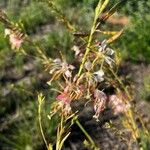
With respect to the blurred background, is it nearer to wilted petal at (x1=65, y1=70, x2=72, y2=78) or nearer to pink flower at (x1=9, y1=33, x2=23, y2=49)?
pink flower at (x1=9, y1=33, x2=23, y2=49)

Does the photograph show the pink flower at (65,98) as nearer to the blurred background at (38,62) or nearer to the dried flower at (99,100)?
the dried flower at (99,100)

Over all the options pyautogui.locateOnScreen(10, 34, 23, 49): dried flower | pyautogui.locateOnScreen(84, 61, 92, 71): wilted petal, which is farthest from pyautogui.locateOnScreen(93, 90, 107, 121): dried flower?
pyautogui.locateOnScreen(10, 34, 23, 49): dried flower

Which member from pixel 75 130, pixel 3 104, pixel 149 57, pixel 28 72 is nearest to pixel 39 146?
pixel 75 130

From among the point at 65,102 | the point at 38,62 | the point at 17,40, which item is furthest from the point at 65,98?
the point at 38,62

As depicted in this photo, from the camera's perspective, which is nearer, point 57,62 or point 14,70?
point 57,62

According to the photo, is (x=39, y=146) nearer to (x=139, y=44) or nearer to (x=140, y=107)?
(x=140, y=107)

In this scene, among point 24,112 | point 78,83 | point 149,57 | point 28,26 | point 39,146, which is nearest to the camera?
point 78,83

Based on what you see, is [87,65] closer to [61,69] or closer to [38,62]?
[61,69]

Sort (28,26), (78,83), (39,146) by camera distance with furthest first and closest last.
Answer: (28,26)
(39,146)
(78,83)
